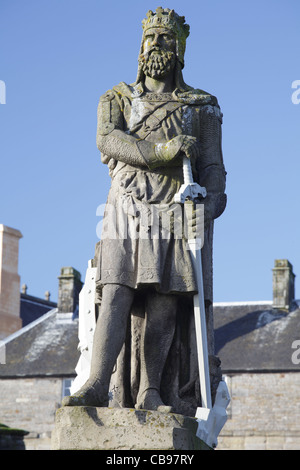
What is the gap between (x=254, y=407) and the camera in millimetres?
46469

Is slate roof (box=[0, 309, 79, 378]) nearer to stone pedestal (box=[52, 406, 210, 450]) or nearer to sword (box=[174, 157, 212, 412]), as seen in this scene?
sword (box=[174, 157, 212, 412])

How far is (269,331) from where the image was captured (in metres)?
46.5

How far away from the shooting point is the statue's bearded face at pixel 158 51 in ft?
34.4

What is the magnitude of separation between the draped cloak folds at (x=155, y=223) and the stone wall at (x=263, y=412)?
35.7m

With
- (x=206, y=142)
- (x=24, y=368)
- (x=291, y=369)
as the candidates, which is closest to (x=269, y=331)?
(x=291, y=369)

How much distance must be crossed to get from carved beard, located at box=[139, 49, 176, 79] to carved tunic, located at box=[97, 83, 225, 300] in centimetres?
18

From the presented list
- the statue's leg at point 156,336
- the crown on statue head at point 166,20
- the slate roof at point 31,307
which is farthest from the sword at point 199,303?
the slate roof at point 31,307

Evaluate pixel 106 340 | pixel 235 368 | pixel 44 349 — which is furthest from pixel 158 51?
pixel 44 349

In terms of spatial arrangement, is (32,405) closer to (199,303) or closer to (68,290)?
(68,290)

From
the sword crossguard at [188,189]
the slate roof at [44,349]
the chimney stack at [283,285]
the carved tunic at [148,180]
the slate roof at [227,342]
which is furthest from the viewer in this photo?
the chimney stack at [283,285]

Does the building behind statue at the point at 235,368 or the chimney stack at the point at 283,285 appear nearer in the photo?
the building behind statue at the point at 235,368

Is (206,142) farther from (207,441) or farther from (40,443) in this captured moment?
(40,443)

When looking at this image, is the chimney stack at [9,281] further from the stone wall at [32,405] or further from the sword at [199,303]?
the sword at [199,303]

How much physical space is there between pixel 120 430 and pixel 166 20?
381cm
